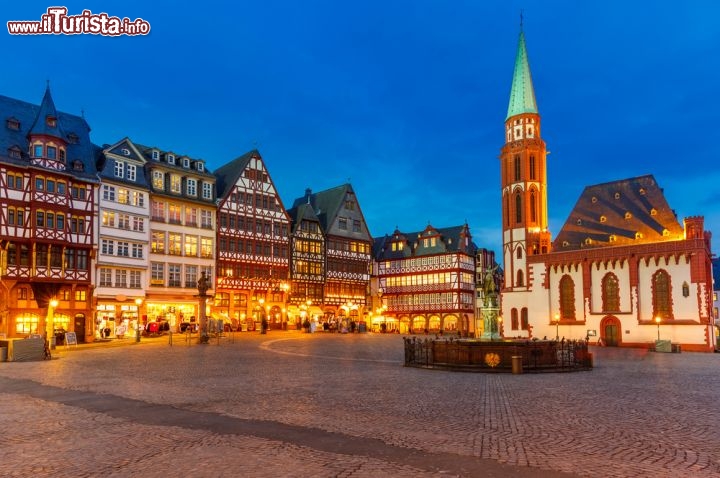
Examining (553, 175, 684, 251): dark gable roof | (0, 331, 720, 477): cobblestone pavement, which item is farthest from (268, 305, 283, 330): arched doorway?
(0, 331, 720, 477): cobblestone pavement

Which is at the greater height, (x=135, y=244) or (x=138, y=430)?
(x=135, y=244)

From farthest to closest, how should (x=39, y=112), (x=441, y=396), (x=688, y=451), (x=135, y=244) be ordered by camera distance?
1. (x=135, y=244)
2. (x=39, y=112)
3. (x=441, y=396)
4. (x=688, y=451)

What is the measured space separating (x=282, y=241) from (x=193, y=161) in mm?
13220

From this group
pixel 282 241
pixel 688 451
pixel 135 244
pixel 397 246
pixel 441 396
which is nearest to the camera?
pixel 688 451

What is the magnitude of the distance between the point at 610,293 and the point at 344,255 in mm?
33508

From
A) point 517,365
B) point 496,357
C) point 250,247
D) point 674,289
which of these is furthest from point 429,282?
point 517,365

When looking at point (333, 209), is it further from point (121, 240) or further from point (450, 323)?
point (121, 240)

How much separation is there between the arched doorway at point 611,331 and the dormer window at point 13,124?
49205 mm

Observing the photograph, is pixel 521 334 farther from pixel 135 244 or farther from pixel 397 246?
pixel 135 244

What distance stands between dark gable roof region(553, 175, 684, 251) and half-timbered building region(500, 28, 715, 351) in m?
0.09

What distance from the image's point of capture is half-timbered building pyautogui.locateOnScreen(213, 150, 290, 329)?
63.9m

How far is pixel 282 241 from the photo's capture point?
6981cm

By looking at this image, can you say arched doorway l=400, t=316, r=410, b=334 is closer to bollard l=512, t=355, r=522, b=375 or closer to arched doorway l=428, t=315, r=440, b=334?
arched doorway l=428, t=315, r=440, b=334

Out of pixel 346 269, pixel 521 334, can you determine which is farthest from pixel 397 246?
pixel 521 334
